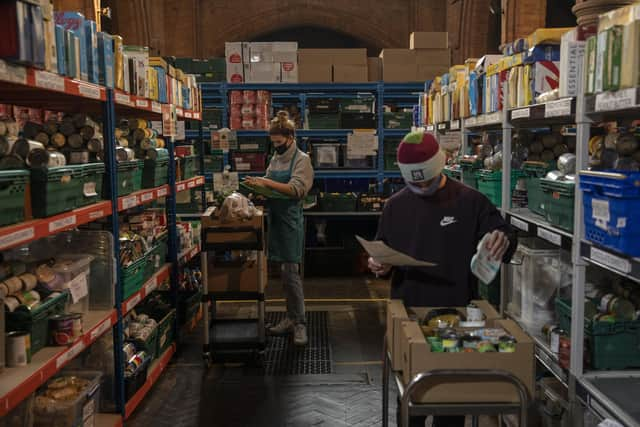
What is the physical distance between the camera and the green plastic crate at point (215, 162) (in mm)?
8945

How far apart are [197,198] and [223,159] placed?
64cm

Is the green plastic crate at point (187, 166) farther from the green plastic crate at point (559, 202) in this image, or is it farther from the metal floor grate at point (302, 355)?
the green plastic crate at point (559, 202)

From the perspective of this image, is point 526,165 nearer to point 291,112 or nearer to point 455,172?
point 455,172

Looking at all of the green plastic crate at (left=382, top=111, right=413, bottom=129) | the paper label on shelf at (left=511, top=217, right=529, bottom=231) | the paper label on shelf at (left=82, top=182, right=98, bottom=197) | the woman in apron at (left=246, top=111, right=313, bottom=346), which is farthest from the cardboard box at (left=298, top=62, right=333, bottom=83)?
the paper label on shelf at (left=82, top=182, right=98, bottom=197)

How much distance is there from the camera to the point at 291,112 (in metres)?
9.21

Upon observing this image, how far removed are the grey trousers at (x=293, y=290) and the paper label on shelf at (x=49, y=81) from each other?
9.49 ft

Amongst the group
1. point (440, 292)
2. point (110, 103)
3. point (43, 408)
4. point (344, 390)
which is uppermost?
point (110, 103)

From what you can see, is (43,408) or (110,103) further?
(110,103)

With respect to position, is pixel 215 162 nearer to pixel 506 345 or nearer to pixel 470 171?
pixel 470 171

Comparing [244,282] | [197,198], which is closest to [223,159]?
[197,198]

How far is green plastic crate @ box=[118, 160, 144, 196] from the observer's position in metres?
4.21

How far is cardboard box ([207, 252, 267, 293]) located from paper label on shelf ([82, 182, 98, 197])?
63.5 inches

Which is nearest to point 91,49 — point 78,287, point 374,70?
point 78,287

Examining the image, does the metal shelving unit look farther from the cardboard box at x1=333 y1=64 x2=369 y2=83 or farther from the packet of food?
the cardboard box at x1=333 y1=64 x2=369 y2=83
